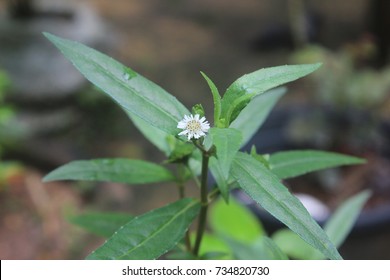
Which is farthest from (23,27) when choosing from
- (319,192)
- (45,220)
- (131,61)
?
(319,192)

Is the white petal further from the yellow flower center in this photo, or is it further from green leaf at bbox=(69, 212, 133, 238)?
green leaf at bbox=(69, 212, 133, 238)

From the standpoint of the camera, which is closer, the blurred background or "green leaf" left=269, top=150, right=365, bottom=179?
"green leaf" left=269, top=150, right=365, bottom=179

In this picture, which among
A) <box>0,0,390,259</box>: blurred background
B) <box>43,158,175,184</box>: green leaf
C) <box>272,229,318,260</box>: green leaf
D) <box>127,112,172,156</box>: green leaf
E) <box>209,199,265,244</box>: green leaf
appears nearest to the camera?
<box>43,158,175,184</box>: green leaf

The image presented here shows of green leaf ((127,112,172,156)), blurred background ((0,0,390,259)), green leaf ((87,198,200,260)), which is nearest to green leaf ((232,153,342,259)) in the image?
green leaf ((87,198,200,260))

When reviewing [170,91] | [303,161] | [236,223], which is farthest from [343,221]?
[170,91]

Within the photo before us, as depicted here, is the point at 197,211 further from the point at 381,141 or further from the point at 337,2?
the point at 337,2
